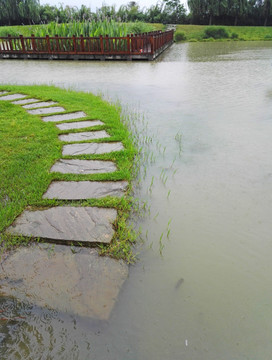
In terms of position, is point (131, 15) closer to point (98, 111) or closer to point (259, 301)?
point (98, 111)

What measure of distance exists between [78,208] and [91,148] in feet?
4.07

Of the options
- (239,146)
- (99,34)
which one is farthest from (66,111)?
(99,34)

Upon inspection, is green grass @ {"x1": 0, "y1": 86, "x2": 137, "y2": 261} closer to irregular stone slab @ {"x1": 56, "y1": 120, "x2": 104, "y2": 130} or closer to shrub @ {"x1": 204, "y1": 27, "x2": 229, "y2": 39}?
irregular stone slab @ {"x1": 56, "y1": 120, "x2": 104, "y2": 130}

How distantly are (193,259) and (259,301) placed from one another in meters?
0.46

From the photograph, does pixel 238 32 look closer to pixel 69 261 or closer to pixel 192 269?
pixel 192 269

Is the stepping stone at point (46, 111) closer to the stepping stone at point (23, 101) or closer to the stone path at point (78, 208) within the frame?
the stepping stone at point (23, 101)

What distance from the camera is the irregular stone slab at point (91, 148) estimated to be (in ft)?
10.7

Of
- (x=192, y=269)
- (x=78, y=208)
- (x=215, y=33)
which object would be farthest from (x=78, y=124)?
(x=215, y=33)

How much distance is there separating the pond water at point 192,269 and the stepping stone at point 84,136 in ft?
2.28

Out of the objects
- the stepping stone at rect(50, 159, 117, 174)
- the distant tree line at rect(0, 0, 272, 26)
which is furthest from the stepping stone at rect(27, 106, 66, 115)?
the distant tree line at rect(0, 0, 272, 26)

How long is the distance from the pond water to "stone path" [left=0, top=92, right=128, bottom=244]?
12.9 inches

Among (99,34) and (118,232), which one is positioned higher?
(99,34)

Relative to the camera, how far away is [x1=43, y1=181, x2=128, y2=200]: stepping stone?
242cm

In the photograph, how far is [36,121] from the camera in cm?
418
